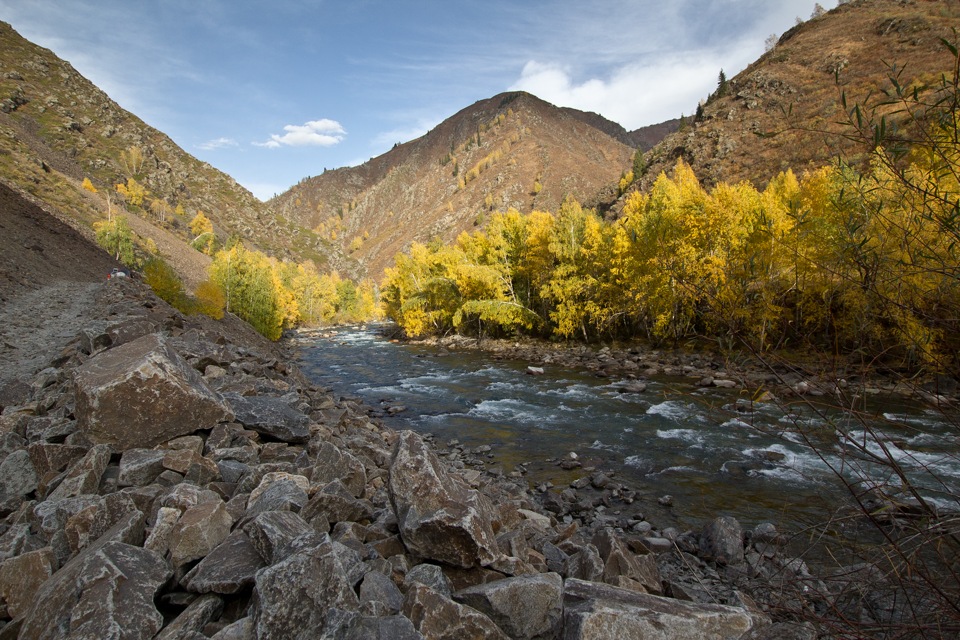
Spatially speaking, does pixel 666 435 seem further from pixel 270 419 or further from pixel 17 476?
pixel 17 476

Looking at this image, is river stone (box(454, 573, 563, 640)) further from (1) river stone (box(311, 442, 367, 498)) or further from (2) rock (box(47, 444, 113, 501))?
(2) rock (box(47, 444, 113, 501))

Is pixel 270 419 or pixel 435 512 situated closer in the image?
pixel 435 512

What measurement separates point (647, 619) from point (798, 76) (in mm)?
117404

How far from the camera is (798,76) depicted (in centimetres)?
8994

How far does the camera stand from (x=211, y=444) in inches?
238

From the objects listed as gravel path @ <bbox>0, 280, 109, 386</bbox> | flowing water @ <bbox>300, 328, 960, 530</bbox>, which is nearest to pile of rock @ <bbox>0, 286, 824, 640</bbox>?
flowing water @ <bbox>300, 328, 960, 530</bbox>

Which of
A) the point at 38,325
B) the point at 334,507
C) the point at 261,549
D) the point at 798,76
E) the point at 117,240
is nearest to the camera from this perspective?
the point at 261,549

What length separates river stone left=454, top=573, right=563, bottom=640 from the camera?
140 inches

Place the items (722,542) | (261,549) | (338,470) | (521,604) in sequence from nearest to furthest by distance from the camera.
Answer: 1. (261,549)
2. (521,604)
3. (338,470)
4. (722,542)

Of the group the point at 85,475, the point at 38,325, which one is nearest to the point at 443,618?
the point at 85,475

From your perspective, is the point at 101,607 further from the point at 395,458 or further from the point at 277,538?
the point at 395,458

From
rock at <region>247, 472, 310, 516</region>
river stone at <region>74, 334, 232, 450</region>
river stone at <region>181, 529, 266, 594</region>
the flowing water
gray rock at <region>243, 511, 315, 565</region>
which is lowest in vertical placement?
the flowing water

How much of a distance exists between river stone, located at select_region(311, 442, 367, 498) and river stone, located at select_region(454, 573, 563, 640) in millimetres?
2379

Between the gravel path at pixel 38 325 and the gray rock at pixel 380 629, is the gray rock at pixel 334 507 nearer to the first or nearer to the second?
the gray rock at pixel 380 629
